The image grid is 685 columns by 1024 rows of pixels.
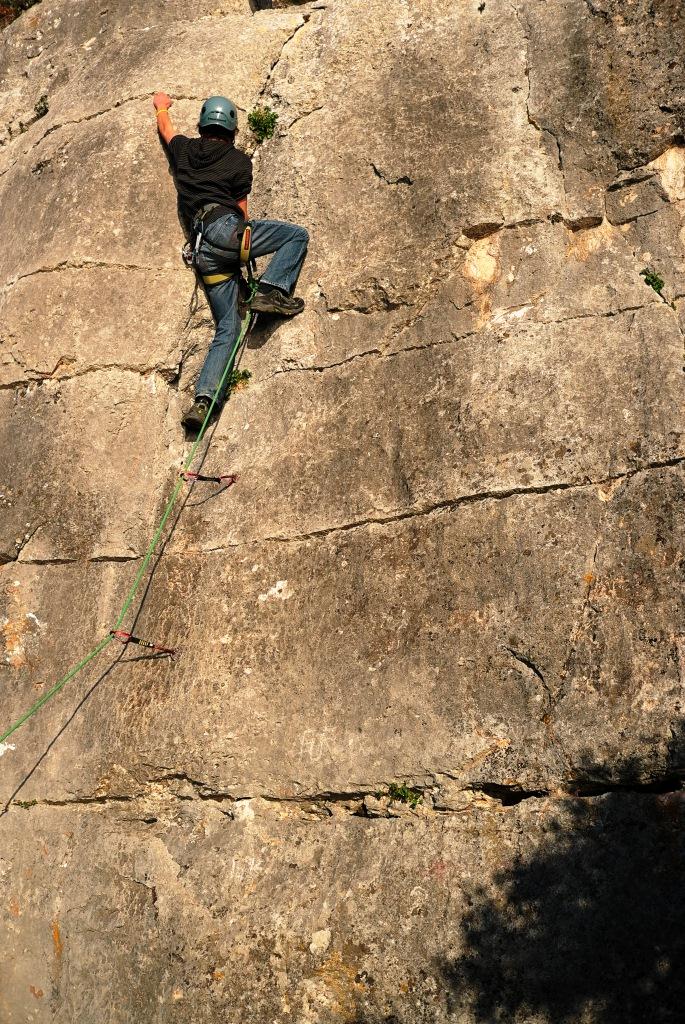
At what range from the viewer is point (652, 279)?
6055mm

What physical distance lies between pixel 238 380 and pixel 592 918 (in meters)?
4.00

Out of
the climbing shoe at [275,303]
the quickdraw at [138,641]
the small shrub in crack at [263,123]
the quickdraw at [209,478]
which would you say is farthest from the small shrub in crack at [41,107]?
the quickdraw at [138,641]

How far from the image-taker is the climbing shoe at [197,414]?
681 cm

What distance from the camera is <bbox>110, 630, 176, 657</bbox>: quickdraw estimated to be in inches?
246

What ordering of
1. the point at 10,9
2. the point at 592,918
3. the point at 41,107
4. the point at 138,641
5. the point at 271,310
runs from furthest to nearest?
the point at 10,9 < the point at 41,107 < the point at 271,310 < the point at 138,641 < the point at 592,918

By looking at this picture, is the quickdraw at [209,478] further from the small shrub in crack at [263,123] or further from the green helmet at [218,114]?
the small shrub in crack at [263,123]

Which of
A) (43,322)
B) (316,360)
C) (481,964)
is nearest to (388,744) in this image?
(481,964)

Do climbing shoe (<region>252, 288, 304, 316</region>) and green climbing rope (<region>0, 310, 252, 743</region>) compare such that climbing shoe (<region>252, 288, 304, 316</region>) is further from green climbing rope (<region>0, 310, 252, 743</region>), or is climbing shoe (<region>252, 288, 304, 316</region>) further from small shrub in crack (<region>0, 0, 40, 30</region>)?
small shrub in crack (<region>0, 0, 40, 30</region>)

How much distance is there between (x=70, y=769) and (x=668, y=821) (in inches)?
134

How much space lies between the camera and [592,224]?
6434mm

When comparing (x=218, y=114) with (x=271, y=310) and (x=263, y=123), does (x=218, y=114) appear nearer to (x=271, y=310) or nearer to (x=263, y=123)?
(x=263, y=123)

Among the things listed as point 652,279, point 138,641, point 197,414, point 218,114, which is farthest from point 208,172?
point 138,641

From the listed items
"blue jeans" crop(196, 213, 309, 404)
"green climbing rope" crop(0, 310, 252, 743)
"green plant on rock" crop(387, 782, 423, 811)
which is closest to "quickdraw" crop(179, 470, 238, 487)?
"green climbing rope" crop(0, 310, 252, 743)

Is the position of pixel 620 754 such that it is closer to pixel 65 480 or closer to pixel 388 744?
pixel 388 744
